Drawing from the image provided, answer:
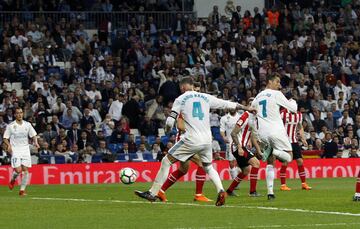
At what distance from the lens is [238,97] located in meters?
38.9

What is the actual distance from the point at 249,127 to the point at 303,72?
59.8 ft

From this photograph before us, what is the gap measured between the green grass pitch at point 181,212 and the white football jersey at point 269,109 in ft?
4.80

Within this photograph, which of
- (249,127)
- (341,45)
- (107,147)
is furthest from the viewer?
(341,45)

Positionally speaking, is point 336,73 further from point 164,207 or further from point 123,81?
point 164,207

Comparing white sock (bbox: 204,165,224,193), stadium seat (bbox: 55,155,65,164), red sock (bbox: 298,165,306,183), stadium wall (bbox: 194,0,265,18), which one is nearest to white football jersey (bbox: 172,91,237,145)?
white sock (bbox: 204,165,224,193)

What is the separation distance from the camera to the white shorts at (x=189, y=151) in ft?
64.4

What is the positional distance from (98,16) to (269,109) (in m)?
21.4

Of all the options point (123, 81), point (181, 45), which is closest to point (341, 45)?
point (181, 45)

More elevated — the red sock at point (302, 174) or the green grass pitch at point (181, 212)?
the green grass pitch at point (181, 212)

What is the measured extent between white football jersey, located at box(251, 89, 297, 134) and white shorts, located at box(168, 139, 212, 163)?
8.68 feet

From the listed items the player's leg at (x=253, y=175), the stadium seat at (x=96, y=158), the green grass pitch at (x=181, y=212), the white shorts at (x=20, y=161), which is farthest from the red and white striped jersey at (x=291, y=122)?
the stadium seat at (x=96, y=158)

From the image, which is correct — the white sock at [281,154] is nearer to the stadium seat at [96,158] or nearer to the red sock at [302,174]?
the red sock at [302,174]

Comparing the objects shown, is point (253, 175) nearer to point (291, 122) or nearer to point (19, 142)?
point (291, 122)

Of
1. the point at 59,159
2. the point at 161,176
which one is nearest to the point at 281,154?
the point at 161,176
